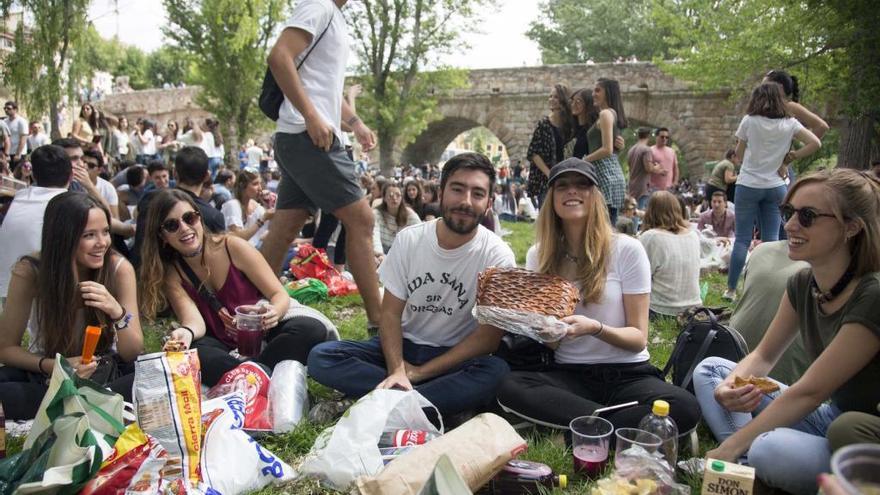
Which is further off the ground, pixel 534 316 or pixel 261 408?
pixel 534 316

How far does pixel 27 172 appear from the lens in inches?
343

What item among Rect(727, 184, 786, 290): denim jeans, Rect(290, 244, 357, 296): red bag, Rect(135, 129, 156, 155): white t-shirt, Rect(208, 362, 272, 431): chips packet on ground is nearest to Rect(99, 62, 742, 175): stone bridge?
Rect(135, 129, 156, 155): white t-shirt

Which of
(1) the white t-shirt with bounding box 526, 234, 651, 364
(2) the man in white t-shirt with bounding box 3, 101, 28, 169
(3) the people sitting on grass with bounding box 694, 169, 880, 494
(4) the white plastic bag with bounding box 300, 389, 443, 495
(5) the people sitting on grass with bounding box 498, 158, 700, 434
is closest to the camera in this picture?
(3) the people sitting on grass with bounding box 694, 169, 880, 494

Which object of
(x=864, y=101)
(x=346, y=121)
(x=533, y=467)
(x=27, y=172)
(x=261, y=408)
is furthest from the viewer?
(x=864, y=101)

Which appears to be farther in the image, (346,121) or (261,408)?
(346,121)

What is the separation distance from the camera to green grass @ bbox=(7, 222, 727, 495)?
2.42 metres

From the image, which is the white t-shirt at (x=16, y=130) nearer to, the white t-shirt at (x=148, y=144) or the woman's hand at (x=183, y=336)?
the white t-shirt at (x=148, y=144)

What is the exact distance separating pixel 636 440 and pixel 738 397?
0.45m

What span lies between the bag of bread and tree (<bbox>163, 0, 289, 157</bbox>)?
53.2 ft

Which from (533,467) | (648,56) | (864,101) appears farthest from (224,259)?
(648,56)

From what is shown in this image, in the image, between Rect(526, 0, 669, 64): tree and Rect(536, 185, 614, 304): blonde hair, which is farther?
Rect(526, 0, 669, 64): tree

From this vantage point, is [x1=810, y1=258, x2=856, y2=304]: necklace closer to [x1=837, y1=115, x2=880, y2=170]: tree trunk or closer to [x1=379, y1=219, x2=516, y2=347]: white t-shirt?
[x1=379, y1=219, x2=516, y2=347]: white t-shirt

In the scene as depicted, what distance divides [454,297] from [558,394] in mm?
723

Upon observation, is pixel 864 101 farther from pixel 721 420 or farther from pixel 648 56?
pixel 648 56
